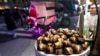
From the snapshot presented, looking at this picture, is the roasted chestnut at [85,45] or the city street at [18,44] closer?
the roasted chestnut at [85,45]

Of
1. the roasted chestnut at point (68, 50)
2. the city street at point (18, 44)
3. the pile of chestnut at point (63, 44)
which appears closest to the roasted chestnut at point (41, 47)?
the pile of chestnut at point (63, 44)

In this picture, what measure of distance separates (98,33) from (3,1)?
2.44 meters

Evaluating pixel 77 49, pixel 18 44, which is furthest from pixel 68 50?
pixel 18 44

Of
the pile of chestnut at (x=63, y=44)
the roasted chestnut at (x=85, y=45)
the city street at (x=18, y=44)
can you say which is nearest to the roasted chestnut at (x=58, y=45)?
the pile of chestnut at (x=63, y=44)

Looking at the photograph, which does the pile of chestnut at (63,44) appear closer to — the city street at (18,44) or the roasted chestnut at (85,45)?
the roasted chestnut at (85,45)

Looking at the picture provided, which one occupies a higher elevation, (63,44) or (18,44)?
(63,44)

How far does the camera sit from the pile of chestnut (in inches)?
31.9

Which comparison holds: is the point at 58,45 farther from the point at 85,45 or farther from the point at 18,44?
the point at 18,44

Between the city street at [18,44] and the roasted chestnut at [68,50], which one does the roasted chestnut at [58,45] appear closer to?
the roasted chestnut at [68,50]

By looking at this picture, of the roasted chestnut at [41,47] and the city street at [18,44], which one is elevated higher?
the roasted chestnut at [41,47]

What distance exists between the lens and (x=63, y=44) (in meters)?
0.83

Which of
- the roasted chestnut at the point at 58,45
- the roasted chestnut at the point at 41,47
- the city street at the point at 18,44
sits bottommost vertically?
the city street at the point at 18,44

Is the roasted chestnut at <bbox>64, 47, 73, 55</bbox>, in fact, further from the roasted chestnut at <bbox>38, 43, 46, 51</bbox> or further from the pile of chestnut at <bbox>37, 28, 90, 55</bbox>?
the roasted chestnut at <bbox>38, 43, 46, 51</bbox>

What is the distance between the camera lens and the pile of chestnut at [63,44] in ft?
2.66
